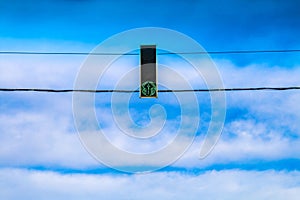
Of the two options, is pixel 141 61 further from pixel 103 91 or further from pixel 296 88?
pixel 296 88

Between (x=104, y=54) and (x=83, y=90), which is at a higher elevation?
(x=104, y=54)

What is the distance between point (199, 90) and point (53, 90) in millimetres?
3846

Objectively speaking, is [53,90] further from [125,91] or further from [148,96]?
[148,96]

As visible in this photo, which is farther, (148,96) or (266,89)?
(266,89)

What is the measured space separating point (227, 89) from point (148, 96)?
3252mm

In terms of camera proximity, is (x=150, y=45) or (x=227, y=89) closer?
(x=150, y=45)

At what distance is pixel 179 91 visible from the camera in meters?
12.8

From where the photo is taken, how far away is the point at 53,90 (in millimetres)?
12898

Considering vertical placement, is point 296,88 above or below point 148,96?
above

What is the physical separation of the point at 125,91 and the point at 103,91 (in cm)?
63

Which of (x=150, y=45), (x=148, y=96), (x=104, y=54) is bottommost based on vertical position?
(x=148, y=96)

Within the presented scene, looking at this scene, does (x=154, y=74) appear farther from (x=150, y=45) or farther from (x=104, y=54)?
(x=104, y=54)

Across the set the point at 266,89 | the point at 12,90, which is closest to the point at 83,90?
the point at 12,90

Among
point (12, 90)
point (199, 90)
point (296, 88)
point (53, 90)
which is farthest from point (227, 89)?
point (12, 90)
